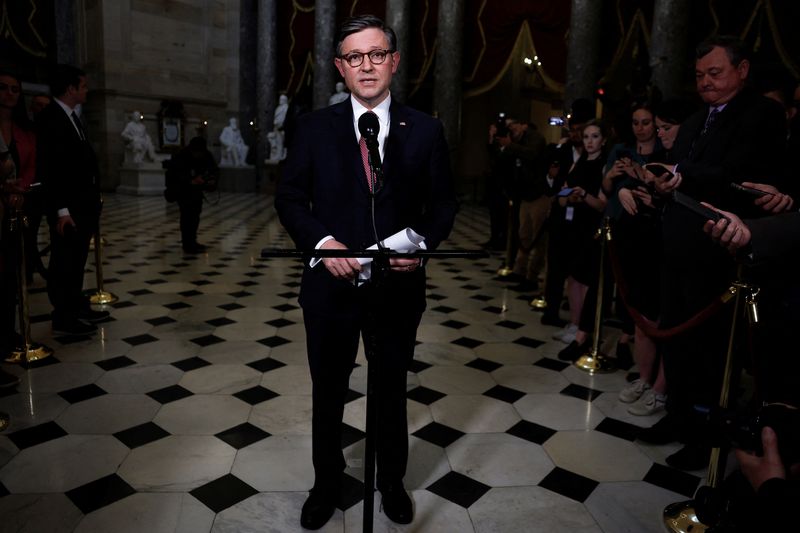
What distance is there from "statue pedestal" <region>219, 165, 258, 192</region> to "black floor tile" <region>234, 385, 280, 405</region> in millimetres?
16155

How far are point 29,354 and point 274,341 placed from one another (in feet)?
5.54

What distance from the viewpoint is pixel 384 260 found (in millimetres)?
1544

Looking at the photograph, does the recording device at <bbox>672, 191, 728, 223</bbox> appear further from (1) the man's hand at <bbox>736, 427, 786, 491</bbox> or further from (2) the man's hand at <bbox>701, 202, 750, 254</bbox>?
(1) the man's hand at <bbox>736, 427, 786, 491</bbox>

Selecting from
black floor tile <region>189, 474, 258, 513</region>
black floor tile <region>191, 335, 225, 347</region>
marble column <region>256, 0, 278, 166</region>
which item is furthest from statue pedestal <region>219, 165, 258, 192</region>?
black floor tile <region>189, 474, 258, 513</region>

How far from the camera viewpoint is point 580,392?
375 centimetres

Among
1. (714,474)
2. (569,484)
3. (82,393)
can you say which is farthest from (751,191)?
(82,393)

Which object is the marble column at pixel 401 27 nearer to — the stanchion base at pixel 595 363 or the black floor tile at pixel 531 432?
the stanchion base at pixel 595 363

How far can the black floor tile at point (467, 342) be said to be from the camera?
15.3 ft

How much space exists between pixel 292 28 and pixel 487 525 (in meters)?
17.8

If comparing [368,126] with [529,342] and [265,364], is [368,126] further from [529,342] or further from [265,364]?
[529,342]

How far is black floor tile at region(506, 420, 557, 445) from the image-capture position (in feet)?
10.1

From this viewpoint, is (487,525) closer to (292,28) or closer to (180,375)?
(180,375)

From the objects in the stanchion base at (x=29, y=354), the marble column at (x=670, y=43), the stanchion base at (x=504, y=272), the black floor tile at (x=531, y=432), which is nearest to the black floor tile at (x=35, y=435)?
the stanchion base at (x=29, y=354)

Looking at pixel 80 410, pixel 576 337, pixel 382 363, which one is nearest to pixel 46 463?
pixel 80 410
